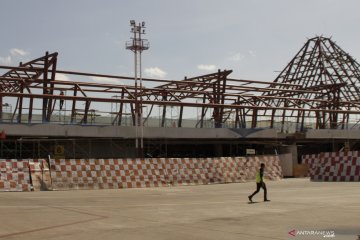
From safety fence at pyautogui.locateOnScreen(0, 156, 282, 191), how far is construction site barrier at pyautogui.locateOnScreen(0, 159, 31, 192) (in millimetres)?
52

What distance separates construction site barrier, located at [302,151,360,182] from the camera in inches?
1198

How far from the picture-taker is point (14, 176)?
25.5 meters

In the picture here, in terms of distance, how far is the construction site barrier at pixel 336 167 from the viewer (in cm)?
3042

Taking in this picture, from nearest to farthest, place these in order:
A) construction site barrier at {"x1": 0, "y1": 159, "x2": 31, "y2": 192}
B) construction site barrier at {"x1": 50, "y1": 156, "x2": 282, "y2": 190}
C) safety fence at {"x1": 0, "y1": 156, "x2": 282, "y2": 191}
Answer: construction site barrier at {"x1": 0, "y1": 159, "x2": 31, "y2": 192} < safety fence at {"x1": 0, "y1": 156, "x2": 282, "y2": 191} < construction site barrier at {"x1": 50, "y1": 156, "x2": 282, "y2": 190}

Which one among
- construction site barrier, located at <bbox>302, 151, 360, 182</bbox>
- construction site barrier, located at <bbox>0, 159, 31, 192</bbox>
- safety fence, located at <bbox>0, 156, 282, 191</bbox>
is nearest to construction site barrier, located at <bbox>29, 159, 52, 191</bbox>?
safety fence, located at <bbox>0, 156, 282, 191</bbox>

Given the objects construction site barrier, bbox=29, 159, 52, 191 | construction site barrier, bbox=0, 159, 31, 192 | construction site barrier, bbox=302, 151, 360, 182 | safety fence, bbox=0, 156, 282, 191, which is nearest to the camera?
construction site barrier, bbox=0, 159, 31, 192

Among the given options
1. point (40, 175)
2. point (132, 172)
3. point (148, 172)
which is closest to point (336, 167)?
point (148, 172)

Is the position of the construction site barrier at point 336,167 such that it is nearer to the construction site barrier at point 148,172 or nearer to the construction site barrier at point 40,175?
the construction site barrier at point 148,172

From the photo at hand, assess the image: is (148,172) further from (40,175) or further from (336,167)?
(336,167)

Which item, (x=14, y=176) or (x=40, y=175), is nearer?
(x=14, y=176)

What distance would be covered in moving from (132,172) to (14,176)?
6.77 metres

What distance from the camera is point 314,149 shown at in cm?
5956

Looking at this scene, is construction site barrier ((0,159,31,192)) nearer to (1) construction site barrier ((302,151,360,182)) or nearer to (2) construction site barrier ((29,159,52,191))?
(2) construction site barrier ((29,159,52,191))

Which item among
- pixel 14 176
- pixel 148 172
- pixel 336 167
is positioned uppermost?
pixel 336 167
